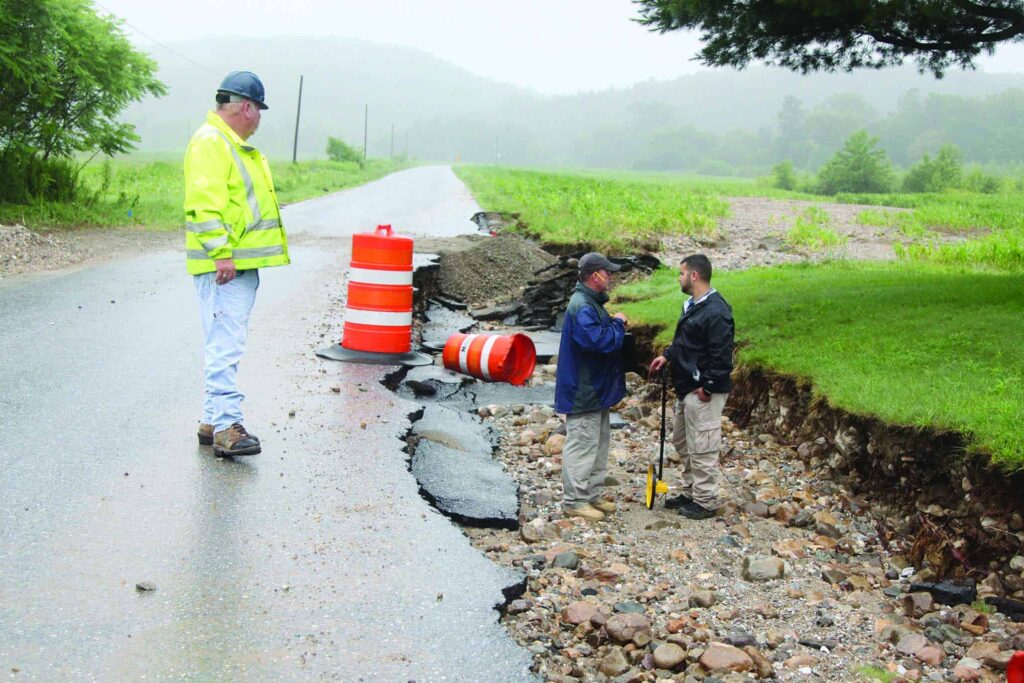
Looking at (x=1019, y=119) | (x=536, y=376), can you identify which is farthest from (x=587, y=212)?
(x=1019, y=119)

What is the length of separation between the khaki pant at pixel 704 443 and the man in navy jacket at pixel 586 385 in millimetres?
474

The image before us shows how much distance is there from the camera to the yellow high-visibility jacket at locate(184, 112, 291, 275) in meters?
6.05

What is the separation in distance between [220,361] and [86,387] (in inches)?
75.5

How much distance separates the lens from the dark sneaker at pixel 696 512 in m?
6.36

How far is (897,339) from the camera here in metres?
8.16

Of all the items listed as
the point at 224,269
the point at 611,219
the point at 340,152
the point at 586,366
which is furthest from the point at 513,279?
the point at 340,152

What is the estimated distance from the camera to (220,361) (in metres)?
6.32

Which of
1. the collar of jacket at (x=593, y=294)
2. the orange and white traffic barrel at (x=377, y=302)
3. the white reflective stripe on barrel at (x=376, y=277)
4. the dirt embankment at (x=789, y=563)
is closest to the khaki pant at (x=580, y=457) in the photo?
the dirt embankment at (x=789, y=563)

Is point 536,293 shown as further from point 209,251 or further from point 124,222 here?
point 124,222

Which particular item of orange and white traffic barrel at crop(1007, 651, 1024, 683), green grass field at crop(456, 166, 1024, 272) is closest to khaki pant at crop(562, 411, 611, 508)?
orange and white traffic barrel at crop(1007, 651, 1024, 683)

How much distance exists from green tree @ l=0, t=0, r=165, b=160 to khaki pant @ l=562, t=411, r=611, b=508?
606 inches

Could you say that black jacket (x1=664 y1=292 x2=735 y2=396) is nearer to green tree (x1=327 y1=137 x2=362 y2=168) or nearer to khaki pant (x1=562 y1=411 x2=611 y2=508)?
khaki pant (x1=562 y1=411 x2=611 y2=508)

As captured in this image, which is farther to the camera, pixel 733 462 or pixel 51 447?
pixel 733 462

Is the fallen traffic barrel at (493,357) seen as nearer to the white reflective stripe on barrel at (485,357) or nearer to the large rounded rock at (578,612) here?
the white reflective stripe on barrel at (485,357)
